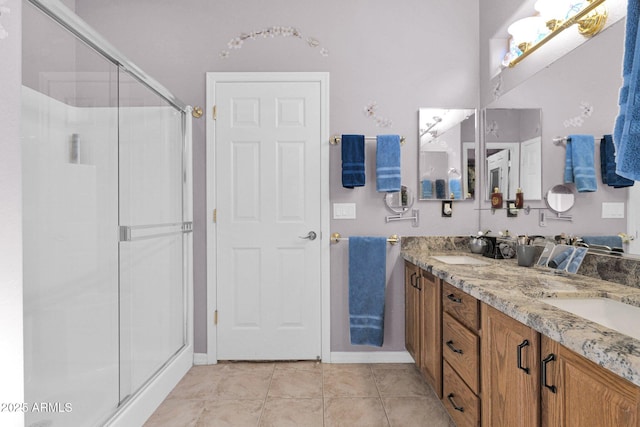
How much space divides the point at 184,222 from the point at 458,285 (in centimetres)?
179

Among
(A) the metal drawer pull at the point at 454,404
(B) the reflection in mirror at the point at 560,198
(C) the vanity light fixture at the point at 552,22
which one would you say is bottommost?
(A) the metal drawer pull at the point at 454,404

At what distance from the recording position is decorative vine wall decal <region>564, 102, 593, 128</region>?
1296mm

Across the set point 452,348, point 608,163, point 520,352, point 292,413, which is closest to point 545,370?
point 520,352

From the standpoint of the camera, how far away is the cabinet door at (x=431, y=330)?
164cm

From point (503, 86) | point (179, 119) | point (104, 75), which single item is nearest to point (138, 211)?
point (104, 75)

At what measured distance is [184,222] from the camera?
87.2 inches

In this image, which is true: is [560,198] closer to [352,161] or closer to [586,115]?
[586,115]

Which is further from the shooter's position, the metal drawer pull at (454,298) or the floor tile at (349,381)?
the floor tile at (349,381)

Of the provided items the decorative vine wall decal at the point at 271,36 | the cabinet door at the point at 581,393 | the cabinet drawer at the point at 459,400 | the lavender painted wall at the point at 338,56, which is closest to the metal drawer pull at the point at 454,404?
the cabinet drawer at the point at 459,400

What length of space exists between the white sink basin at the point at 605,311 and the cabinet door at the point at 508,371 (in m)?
0.17

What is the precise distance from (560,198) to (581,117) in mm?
369

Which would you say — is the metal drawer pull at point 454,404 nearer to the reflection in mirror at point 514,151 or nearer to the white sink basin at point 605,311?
A: the white sink basin at point 605,311

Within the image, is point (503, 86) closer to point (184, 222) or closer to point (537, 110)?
point (537, 110)

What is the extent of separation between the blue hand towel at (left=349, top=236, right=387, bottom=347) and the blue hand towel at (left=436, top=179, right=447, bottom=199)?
540 mm
